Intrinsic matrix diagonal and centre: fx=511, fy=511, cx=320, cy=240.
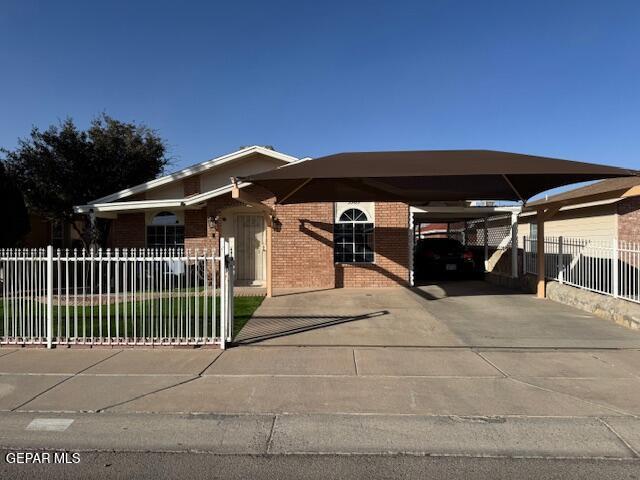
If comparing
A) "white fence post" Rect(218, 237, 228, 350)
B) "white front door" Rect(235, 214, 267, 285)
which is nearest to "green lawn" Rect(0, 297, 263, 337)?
"white fence post" Rect(218, 237, 228, 350)

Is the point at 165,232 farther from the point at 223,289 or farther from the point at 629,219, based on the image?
the point at 629,219

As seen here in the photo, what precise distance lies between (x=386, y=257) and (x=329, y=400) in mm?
9785

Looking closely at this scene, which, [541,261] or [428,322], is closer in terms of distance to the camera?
[428,322]

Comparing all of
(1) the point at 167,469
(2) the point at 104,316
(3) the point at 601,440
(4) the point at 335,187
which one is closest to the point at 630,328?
(3) the point at 601,440

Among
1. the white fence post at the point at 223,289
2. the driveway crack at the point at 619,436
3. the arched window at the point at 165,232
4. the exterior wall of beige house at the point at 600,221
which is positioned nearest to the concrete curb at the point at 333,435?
the driveway crack at the point at 619,436

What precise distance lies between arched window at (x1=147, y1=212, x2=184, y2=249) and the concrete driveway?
15.0 ft

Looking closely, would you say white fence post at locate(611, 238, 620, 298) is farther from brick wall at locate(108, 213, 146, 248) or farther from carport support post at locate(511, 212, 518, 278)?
brick wall at locate(108, 213, 146, 248)

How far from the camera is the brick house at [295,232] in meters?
14.5

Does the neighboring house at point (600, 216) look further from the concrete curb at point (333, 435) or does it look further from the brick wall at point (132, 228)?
the brick wall at point (132, 228)

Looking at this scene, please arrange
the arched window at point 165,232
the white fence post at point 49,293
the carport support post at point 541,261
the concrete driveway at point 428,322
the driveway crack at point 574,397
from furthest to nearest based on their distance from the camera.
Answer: the arched window at point 165,232 → the carport support post at point 541,261 → the concrete driveway at point 428,322 → the white fence post at point 49,293 → the driveway crack at point 574,397

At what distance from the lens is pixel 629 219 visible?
14539 mm

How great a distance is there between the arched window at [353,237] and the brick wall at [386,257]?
20 cm

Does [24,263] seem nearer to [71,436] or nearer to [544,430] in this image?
[71,436]

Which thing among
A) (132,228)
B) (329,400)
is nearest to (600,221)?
(329,400)
